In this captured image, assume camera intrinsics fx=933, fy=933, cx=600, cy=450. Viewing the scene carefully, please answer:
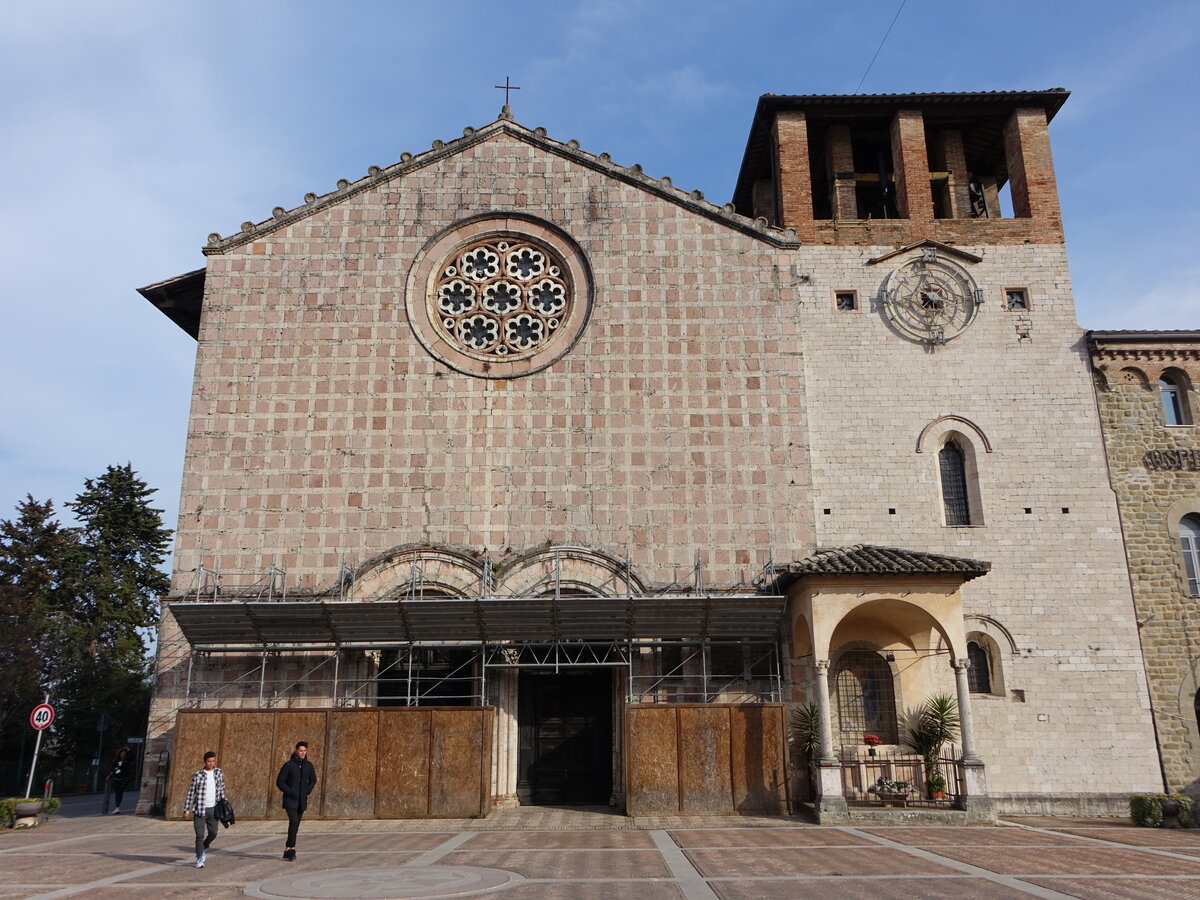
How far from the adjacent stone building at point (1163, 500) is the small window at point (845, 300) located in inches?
227

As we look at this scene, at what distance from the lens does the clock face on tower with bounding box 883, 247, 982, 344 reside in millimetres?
23438

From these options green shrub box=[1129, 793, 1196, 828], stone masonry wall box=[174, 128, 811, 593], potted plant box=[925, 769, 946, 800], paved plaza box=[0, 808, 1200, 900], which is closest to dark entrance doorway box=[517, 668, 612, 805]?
paved plaza box=[0, 808, 1200, 900]

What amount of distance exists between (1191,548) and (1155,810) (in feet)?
22.2

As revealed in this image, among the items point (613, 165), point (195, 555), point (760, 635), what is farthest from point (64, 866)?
point (613, 165)

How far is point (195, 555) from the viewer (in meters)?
21.1

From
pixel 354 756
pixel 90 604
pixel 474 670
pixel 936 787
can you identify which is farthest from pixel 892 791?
pixel 90 604

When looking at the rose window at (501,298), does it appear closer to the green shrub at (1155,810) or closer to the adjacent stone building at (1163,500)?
the adjacent stone building at (1163,500)

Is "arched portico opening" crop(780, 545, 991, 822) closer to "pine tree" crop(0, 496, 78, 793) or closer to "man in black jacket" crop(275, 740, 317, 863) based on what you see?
"man in black jacket" crop(275, 740, 317, 863)

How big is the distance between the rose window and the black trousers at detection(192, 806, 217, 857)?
12.3m

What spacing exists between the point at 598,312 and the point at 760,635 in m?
8.66

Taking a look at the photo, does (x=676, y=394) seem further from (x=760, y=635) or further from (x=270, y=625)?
(x=270, y=625)

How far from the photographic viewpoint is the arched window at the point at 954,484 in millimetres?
22375

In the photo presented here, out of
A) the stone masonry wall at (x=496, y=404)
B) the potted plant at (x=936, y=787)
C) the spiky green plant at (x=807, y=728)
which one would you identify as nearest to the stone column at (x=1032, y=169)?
the stone masonry wall at (x=496, y=404)

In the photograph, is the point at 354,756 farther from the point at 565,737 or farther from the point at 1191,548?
the point at 1191,548
